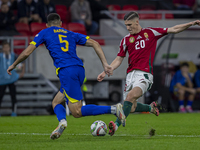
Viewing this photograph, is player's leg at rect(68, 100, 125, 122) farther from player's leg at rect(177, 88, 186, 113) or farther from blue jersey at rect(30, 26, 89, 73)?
player's leg at rect(177, 88, 186, 113)

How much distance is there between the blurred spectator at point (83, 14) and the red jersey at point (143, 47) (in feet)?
27.9

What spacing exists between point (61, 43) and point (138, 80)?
1.40 m

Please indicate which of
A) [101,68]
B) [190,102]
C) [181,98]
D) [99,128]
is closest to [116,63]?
[99,128]

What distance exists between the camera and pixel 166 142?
5312 mm

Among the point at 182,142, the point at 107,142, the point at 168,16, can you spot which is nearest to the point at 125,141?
the point at 107,142

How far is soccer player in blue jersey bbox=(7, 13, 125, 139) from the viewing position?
5.78m

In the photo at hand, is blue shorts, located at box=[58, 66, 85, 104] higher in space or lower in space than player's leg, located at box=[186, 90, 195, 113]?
higher

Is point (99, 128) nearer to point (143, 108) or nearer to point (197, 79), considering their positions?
point (143, 108)

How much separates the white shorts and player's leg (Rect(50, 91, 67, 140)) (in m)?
1.15

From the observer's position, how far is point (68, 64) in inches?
233

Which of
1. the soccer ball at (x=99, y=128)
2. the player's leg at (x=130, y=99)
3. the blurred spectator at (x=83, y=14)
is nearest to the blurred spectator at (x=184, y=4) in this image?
the blurred spectator at (x=83, y=14)

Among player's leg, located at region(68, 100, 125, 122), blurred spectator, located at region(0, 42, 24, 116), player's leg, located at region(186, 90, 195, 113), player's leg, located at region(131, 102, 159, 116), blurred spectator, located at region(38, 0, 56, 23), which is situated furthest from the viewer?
blurred spectator, located at region(38, 0, 56, 23)

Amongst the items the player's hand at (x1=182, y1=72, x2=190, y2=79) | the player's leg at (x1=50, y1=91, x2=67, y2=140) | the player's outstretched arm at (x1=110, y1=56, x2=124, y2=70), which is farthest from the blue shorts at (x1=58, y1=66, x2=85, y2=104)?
the player's hand at (x1=182, y1=72, x2=190, y2=79)

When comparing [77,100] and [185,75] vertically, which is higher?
[77,100]
